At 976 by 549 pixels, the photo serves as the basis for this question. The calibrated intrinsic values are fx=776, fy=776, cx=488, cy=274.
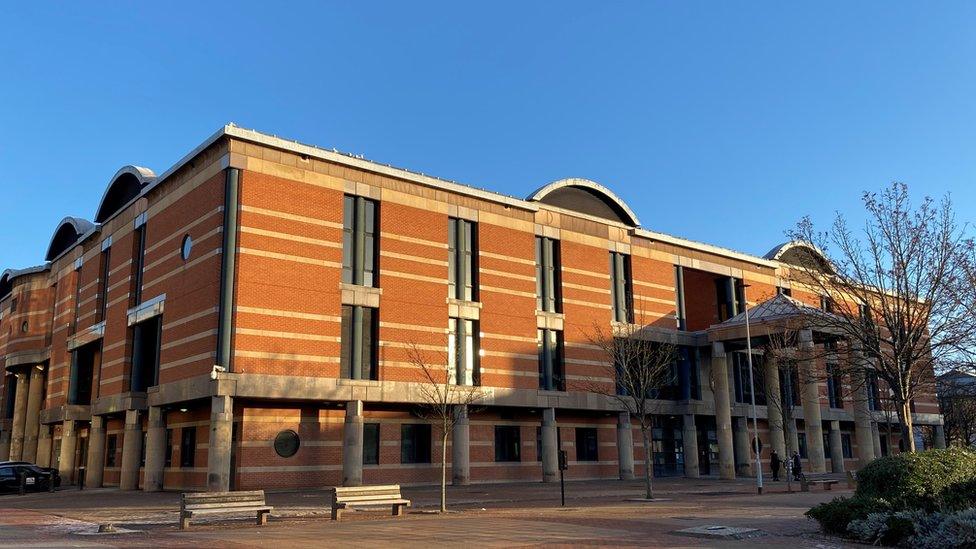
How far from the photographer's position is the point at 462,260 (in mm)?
39375

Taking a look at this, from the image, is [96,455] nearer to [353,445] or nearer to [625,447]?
[353,445]

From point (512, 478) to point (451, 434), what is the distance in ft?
14.8

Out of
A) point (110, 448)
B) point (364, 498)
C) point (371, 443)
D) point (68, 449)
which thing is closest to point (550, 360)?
point (371, 443)

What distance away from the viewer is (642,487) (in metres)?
36.2

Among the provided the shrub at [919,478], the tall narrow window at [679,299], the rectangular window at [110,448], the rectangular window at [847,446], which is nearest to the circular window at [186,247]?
the rectangular window at [110,448]

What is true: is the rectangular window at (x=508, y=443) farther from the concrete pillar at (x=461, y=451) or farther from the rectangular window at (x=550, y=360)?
the concrete pillar at (x=461, y=451)

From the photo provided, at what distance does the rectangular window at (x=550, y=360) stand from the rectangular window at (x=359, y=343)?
9945mm

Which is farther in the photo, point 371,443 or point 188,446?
point 371,443

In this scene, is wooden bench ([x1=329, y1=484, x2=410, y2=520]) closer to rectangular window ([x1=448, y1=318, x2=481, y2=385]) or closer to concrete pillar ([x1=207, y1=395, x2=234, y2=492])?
concrete pillar ([x1=207, y1=395, x2=234, y2=492])

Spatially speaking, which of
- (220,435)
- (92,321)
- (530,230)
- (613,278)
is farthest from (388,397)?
(92,321)

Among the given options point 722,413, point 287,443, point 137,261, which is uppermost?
point 137,261

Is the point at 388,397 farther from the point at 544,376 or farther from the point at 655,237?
the point at 655,237

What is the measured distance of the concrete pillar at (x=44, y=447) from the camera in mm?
52344

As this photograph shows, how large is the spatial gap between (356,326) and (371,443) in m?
5.62
